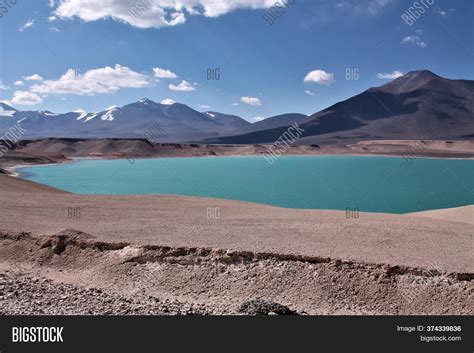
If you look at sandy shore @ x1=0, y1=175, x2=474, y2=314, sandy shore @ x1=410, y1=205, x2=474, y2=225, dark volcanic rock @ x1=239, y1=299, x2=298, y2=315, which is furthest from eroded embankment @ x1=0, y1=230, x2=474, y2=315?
sandy shore @ x1=410, y1=205, x2=474, y2=225

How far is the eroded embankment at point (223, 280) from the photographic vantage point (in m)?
8.84

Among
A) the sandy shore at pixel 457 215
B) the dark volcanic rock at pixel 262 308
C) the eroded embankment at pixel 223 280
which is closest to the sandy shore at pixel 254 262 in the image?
the eroded embankment at pixel 223 280

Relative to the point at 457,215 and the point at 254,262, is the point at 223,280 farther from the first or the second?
the point at 457,215

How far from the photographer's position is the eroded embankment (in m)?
8.84

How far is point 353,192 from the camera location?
3644cm

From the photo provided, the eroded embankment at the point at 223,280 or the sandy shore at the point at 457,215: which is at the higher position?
the sandy shore at the point at 457,215

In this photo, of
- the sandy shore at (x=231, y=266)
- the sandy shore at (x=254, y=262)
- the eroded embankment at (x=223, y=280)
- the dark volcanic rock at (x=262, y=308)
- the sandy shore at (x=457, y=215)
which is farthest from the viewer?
the sandy shore at (x=457, y=215)

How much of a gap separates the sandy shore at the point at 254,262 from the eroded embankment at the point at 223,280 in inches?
0.9

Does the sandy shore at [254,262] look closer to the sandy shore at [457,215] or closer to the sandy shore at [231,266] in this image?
the sandy shore at [231,266]

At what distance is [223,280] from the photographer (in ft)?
32.4

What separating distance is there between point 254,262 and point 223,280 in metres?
0.85

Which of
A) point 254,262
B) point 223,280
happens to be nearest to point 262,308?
point 223,280

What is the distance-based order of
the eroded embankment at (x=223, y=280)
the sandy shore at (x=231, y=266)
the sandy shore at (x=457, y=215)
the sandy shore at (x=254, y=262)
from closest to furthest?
the sandy shore at (x=231, y=266) → the eroded embankment at (x=223, y=280) → the sandy shore at (x=254, y=262) → the sandy shore at (x=457, y=215)

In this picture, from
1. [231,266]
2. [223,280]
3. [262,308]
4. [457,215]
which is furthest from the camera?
[457,215]
